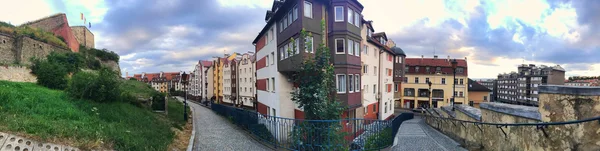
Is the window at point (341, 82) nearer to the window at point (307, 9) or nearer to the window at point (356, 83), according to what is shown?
the window at point (356, 83)

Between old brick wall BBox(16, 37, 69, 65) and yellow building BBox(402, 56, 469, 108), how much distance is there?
173 feet

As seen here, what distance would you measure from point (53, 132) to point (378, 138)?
8271 millimetres

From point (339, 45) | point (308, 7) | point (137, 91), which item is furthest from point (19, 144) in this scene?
point (137, 91)

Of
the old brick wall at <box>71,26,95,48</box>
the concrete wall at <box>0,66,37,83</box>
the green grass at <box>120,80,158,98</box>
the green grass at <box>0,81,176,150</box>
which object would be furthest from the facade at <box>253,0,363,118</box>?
the old brick wall at <box>71,26,95,48</box>

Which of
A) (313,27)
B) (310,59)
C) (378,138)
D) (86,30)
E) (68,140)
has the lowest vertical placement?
(378,138)

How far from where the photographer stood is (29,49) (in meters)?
24.1

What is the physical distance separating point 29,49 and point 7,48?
174 centimetres

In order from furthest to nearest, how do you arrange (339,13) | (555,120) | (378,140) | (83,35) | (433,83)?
(433,83), (83,35), (339,13), (378,140), (555,120)

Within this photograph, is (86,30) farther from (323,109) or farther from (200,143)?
(323,109)

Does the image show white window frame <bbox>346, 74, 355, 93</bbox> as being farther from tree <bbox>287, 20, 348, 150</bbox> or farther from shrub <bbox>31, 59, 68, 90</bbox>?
shrub <bbox>31, 59, 68, 90</bbox>

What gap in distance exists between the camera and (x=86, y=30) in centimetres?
4634

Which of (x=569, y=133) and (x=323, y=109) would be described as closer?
(x=569, y=133)

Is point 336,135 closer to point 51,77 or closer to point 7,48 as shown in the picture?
point 51,77

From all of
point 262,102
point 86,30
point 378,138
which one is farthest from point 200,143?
point 86,30
